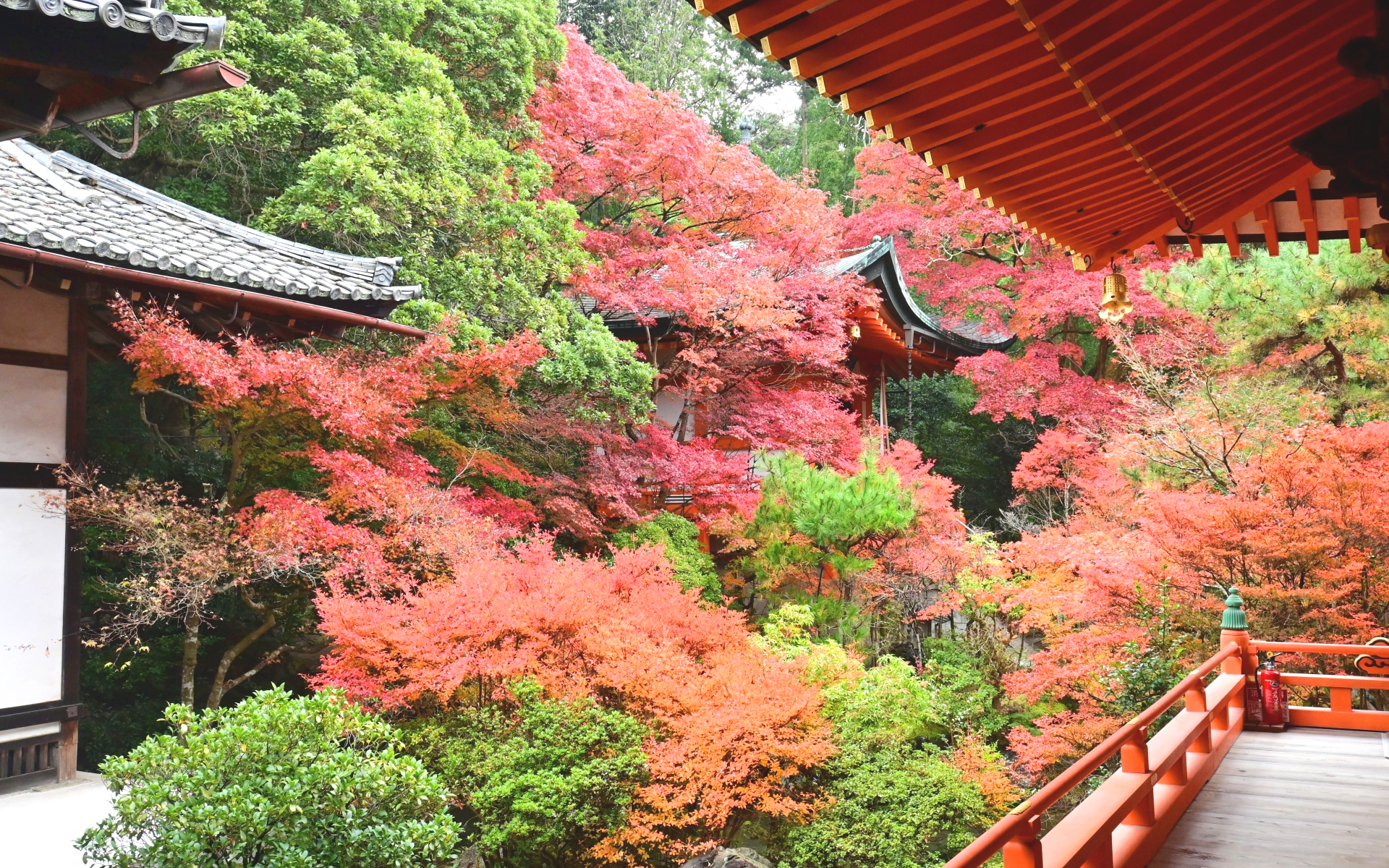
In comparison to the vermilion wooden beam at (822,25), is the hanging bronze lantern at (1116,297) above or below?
below

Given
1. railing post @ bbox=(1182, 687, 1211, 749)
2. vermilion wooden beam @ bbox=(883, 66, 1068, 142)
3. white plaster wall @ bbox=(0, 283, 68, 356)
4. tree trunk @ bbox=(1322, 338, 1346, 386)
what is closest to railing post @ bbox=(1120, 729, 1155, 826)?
railing post @ bbox=(1182, 687, 1211, 749)

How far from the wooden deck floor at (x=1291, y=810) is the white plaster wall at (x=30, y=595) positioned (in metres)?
6.58

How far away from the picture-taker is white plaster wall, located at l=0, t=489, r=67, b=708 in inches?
236

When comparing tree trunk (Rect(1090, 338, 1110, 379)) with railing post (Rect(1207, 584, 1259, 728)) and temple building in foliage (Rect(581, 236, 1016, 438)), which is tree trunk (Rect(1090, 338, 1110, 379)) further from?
railing post (Rect(1207, 584, 1259, 728))

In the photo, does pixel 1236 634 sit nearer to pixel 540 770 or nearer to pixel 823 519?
pixel 540 770

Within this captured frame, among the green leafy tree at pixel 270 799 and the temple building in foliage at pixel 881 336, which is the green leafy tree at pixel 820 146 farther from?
the green leafy tree at pixel 270 799

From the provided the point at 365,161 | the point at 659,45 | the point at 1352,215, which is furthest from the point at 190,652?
the point at 659,45

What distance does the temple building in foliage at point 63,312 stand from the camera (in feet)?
19.6

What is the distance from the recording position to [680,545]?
11.0 metres

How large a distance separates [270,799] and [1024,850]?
11.4 feet

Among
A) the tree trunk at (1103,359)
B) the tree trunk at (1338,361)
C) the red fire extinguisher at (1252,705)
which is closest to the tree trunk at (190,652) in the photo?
the red fire extinguisher at (1252,705)

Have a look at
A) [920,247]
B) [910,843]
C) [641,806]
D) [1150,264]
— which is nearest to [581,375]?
[641,806]

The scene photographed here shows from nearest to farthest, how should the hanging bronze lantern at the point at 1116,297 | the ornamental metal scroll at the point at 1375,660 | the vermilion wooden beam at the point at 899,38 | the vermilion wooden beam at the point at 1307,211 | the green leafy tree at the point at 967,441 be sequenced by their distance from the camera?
the vermilion wooden beam at the point at 899,38 → the vermilion wooden beam at the point at 1307,211 → the hanging bronze lantern at the point at 1116,297 → the ornamental metal scroll at the point at 1375,660 → the green leafy tree at the point at 967,441

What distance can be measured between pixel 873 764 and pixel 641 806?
1749 millimetres
